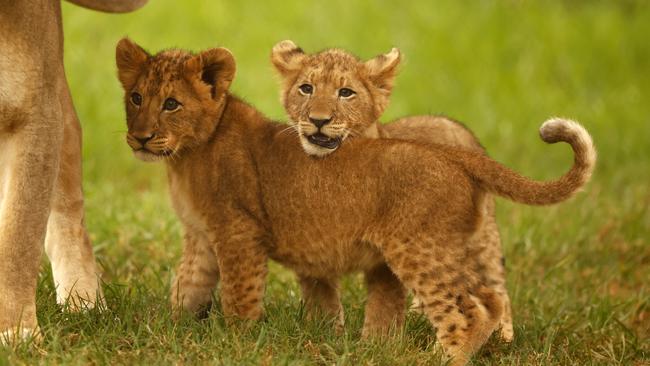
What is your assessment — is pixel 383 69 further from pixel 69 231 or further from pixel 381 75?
pixel 69 231

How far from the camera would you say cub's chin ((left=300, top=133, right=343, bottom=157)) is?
6.18 metres

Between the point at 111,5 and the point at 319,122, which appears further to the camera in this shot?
the point at 111,5

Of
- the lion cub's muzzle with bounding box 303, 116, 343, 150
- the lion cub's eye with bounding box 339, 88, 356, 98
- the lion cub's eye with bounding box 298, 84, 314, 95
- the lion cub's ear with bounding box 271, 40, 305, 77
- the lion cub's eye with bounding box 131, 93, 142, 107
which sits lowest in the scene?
the lion cub's eye with bounding box 131, 93, 142, 107

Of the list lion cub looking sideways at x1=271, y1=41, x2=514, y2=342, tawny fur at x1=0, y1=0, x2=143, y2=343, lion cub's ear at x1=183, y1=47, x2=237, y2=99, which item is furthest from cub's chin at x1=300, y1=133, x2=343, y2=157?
tawny fur at x1=0, y1=0, x2=143, y2=343

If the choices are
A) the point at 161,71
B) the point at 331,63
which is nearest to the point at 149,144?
the point at 161,71

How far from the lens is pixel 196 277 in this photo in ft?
21.8

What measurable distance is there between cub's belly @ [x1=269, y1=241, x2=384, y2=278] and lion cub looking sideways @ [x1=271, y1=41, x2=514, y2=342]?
315mm

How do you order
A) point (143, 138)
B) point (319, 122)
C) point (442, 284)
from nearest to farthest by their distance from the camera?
point (442, 284) → point (143, 138) → point (319, 122)

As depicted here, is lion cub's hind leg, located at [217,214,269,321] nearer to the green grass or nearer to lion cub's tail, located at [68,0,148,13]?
the green grass

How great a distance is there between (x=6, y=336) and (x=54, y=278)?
1164mm

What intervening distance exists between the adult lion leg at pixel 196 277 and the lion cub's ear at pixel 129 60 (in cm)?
87

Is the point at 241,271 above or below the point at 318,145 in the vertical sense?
below

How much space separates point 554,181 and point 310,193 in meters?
1.18

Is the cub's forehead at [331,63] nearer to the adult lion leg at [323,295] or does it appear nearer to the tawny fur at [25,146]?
the adult lion leg at [323,295]
